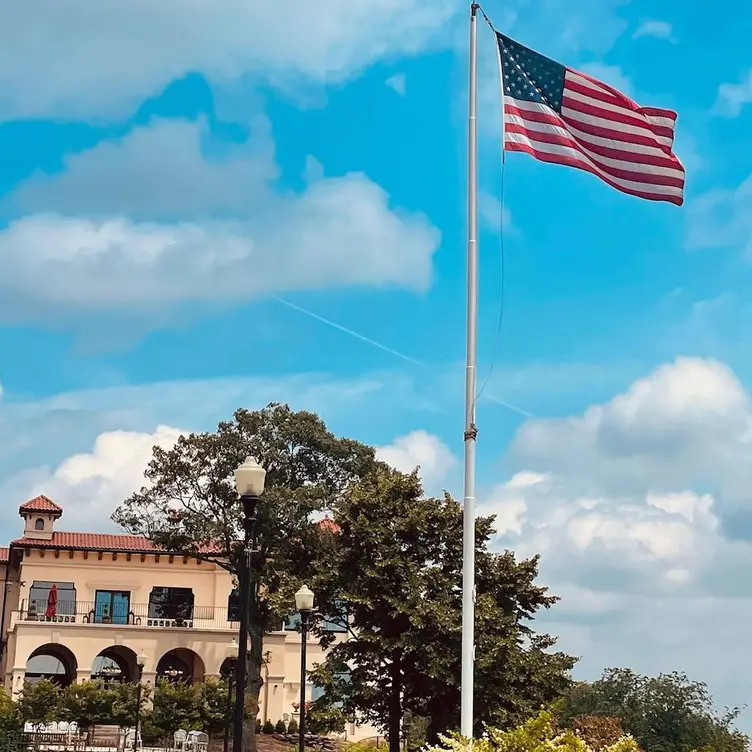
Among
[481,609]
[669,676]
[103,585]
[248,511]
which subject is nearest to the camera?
[248,511]

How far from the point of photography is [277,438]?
5169 centimetres

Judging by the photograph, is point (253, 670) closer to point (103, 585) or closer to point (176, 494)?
point (176, 494)

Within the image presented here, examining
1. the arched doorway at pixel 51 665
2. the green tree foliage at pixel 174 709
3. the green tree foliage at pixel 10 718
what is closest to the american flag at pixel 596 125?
the green tree foliage at pixel 174 709

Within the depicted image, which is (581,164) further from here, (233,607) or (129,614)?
(129,614)

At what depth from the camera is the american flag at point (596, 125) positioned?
1566 cm

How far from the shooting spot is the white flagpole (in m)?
16.0

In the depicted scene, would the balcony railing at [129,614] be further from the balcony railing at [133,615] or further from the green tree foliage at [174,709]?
the green tree foliage at [174,709]

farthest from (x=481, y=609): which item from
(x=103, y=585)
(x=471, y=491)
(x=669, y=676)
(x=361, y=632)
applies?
(x=103, y=585)

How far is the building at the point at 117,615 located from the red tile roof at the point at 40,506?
54 millimetres

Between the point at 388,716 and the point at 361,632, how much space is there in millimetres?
3164

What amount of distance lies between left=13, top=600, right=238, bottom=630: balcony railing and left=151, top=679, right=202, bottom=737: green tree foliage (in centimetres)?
916

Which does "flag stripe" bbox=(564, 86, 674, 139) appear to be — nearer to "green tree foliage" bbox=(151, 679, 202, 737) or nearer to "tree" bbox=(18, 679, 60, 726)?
"green tree foliage" bbox=(151, 679, 202, 737)

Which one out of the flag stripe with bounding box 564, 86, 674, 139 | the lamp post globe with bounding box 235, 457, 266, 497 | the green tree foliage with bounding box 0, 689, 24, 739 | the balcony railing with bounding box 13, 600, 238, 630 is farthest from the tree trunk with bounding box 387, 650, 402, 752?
the balcony railing with bounding box 13, 600, 238, 630

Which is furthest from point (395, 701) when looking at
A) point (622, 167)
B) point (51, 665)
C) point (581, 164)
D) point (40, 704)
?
point (51, 665)
